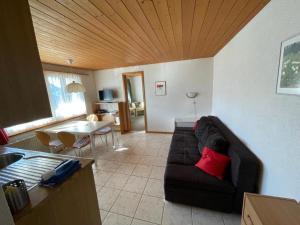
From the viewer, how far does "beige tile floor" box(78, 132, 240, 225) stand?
164cm

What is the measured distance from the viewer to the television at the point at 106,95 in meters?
4.87

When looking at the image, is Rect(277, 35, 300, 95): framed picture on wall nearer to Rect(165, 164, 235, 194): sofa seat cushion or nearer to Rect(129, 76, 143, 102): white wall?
Rect(165, 164, 235, 194): sofa seat cushion

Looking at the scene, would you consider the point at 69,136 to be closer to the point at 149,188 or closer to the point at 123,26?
the point at 149,188

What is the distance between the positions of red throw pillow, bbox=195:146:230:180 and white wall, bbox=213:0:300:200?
1.16ft

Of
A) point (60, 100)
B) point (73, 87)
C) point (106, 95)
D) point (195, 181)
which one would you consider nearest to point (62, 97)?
point (60, 100)

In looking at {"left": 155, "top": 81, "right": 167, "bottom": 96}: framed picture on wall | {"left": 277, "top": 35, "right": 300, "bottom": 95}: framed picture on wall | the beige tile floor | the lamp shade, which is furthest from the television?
{"left": 277, "top": 35, "right": 300, "bottom": 95}: framed picture on wall

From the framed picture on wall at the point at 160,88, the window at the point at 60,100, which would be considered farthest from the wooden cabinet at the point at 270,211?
the window at the point at 60,100

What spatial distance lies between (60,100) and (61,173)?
3.25 m

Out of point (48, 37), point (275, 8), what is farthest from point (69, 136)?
point (275, 8)

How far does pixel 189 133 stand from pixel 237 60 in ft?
5.80

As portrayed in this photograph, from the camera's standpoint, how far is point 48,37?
1856 millimetres

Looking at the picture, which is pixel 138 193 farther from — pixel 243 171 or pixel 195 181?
pixel 243 171

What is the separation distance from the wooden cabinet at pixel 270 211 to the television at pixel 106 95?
4.58m

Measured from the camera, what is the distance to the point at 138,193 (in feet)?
6.75
